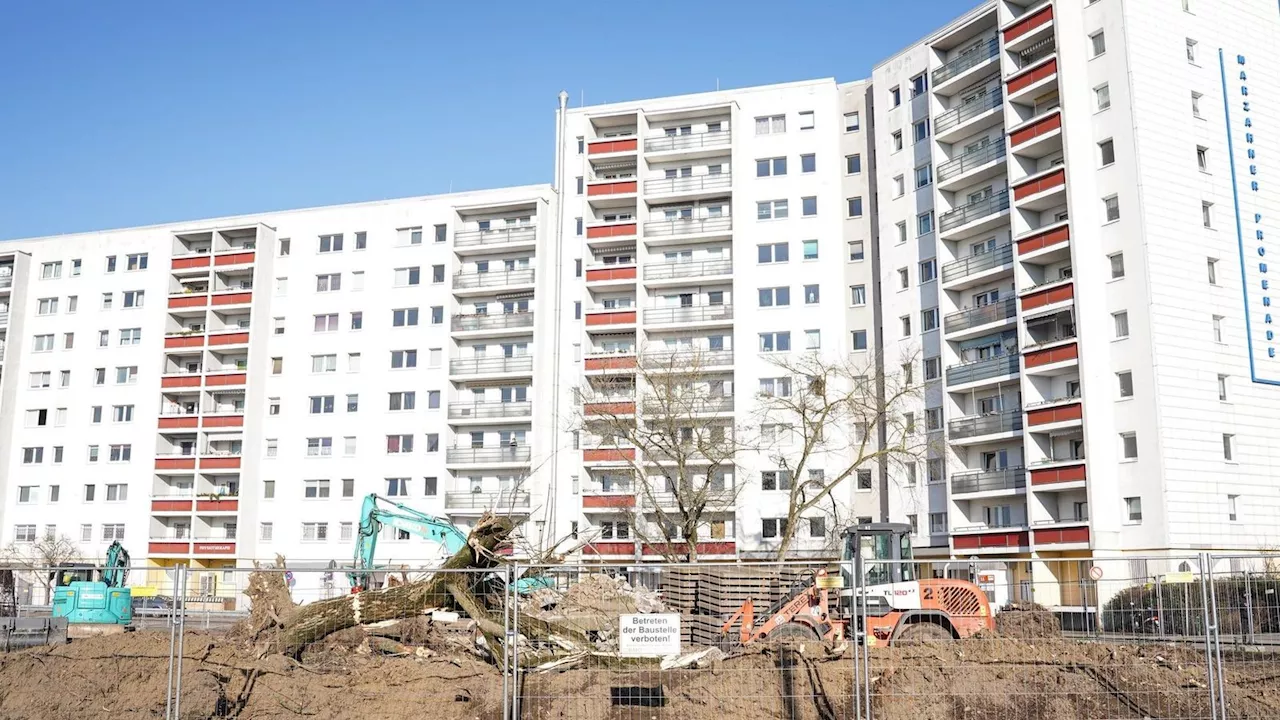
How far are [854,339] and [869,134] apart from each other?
11.7 metres

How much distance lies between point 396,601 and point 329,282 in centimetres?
5362

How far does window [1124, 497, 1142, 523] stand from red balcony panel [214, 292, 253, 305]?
169 feet

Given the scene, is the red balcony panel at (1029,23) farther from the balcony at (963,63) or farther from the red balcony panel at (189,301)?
the red balcony panel at (189,301)

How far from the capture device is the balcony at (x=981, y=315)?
51.3 metres

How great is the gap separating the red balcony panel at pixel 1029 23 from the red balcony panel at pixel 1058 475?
1958 cm

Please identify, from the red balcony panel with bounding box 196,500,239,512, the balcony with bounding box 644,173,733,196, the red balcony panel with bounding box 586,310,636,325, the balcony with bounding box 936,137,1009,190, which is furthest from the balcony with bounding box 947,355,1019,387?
the red balcony panel with bounding box 196,500,239,512

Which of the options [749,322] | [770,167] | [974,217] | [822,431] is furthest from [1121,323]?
[770,167]

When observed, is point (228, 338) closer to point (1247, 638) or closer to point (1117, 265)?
point (1117, 265)

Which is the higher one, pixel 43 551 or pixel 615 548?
pixel 615 548

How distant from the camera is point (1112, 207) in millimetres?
46656

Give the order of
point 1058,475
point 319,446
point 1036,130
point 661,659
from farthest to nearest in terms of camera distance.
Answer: point 319,446 → point 1036,130 → point 1058,475 → point 661,659

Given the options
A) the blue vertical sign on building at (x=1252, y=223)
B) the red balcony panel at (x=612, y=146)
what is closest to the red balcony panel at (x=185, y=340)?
the red balcony panel at (x=612, y=146)

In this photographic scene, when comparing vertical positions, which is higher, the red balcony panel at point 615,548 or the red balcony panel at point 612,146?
the red balcony panel at point 612,146

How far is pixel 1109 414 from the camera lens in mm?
45531
